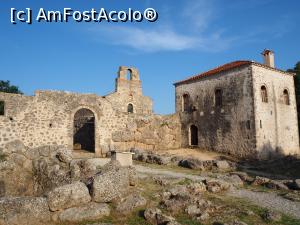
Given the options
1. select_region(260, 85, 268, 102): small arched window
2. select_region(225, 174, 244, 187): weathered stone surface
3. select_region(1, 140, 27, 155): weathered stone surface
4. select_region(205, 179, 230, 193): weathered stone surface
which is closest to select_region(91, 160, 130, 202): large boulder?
select_region(205, 179, 230, 193): weathered stone surface

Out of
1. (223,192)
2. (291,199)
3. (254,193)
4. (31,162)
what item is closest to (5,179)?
(31,162)

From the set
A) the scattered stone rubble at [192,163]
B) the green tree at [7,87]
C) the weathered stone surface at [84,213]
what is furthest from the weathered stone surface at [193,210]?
the green tree at [7,87]

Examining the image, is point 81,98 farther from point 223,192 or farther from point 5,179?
point 223,192

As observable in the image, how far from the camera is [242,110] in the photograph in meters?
22.0

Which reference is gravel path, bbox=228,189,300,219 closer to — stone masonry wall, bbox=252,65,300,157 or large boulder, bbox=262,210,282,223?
large boulder, bbox=262,210,282,223

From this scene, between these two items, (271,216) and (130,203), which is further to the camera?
(130,203)

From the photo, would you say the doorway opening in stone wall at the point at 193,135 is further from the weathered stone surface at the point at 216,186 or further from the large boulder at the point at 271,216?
the large boulder at the point at 271,216

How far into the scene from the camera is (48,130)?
19812 mm

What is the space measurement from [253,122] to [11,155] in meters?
15.3

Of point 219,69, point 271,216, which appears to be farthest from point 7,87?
point 271,216

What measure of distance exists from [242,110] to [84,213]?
16197 mm

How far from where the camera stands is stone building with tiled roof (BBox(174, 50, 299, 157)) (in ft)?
70.4

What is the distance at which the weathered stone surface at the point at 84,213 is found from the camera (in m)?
8.22

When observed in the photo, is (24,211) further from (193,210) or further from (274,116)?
(274,116)
